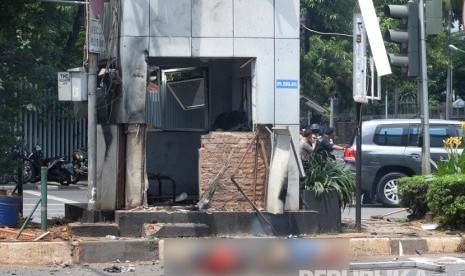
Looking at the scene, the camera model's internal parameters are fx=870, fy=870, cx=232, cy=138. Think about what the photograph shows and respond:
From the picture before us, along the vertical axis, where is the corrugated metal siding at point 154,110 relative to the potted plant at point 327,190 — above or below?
above

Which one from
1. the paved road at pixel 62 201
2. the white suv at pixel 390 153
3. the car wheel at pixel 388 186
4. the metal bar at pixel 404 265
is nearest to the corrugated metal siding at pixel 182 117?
the paved road at pixel 62 201

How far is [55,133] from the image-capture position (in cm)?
2791

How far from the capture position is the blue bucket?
12220 millimetres

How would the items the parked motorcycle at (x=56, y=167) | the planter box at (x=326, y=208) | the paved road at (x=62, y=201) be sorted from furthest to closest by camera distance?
1. the parked motorcycle at (x=56, y=167)
2. the paved road at (x=62, y=201)
3. the planter box at (x=326, y=208)

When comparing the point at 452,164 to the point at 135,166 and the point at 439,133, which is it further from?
the point at 439,133

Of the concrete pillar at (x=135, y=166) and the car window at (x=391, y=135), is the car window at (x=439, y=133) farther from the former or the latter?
the concrete pillar at (x=135, y=166)

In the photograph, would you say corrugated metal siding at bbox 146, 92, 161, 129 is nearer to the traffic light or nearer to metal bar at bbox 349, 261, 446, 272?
the traffic light

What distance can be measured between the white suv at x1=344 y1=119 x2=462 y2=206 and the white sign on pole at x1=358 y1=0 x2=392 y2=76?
6.76m

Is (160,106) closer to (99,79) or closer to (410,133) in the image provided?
(99,79)

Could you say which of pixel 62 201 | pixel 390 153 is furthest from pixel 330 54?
pixel 62 201

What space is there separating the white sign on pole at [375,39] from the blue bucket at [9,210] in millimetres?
5587

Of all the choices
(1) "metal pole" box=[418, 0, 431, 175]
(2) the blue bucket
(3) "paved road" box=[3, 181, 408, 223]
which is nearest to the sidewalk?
(2) the blue bucket

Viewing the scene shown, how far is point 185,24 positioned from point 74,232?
11.0 feet

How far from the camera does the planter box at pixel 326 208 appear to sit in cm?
1292
